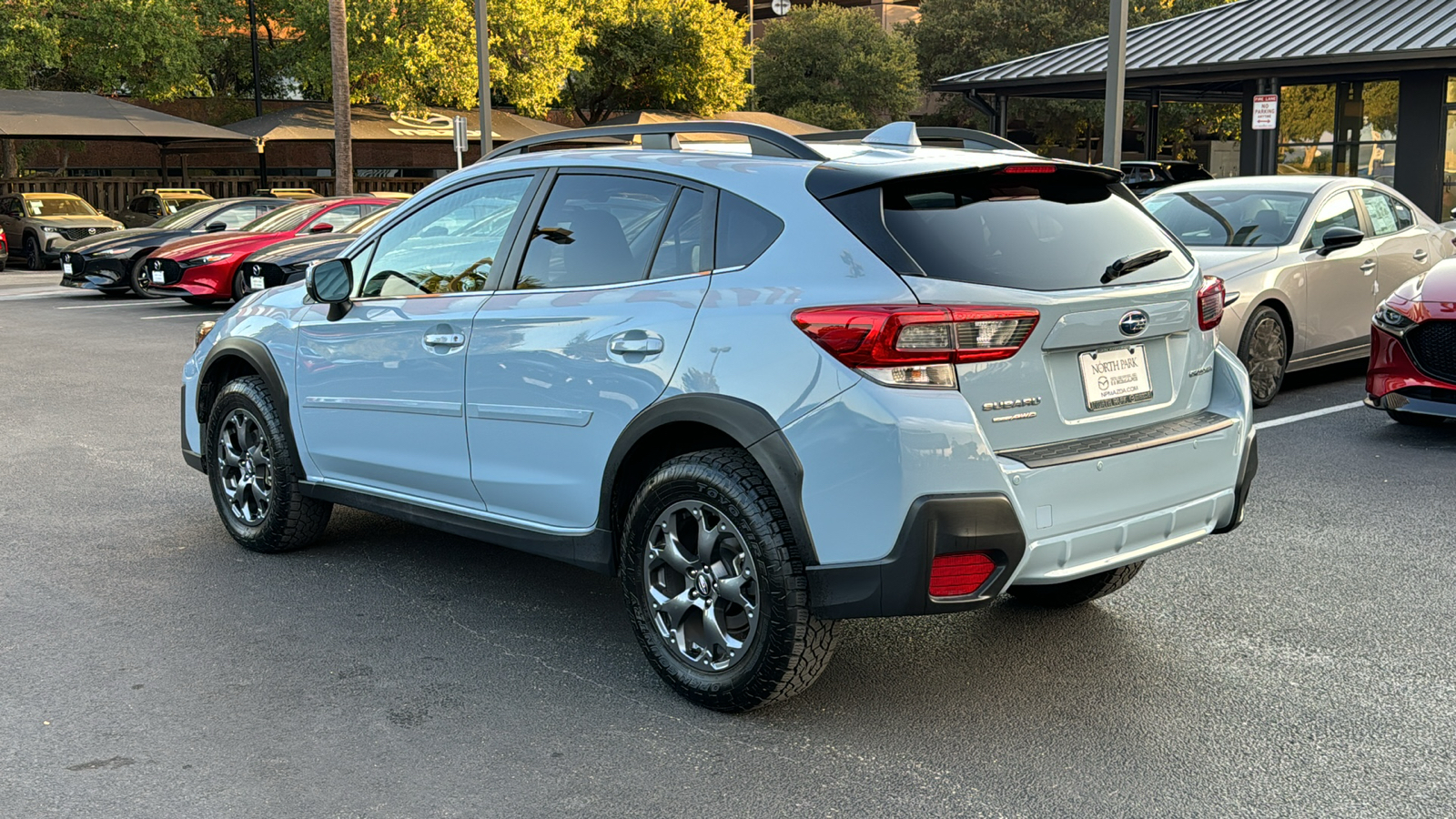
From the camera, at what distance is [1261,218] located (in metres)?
9.88

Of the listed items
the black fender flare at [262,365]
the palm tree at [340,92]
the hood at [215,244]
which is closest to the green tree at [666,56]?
the palm tree at [340,92]

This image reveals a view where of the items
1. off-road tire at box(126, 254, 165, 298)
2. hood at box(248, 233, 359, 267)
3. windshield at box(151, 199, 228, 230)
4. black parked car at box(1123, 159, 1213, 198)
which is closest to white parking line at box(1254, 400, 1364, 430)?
black parked car at box(1123, 159, 1213, 198)

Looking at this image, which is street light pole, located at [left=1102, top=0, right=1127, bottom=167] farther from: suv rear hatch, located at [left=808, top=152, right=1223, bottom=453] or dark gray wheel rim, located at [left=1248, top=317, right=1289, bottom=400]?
suv rear hatch, located at [left=808, top=152, right=1223, bottom=453]

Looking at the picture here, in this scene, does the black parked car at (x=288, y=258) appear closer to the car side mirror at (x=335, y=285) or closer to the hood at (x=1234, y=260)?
the hood at (x=1234, y=260)

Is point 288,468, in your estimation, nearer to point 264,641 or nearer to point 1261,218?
point 264,641

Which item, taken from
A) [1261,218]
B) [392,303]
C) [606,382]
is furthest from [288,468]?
[1261,218]

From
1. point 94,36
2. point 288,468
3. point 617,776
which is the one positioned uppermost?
point 94,36

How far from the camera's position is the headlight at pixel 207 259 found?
17656 mm

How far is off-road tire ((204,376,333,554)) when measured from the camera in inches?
227

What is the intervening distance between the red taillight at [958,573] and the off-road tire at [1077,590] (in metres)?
1.28

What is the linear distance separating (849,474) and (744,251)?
82 cm

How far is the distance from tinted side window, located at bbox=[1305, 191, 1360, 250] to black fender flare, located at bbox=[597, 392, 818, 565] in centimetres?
705

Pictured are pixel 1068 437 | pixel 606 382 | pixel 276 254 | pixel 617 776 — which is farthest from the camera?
pixel 276 254

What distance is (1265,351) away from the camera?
9.21 metres
